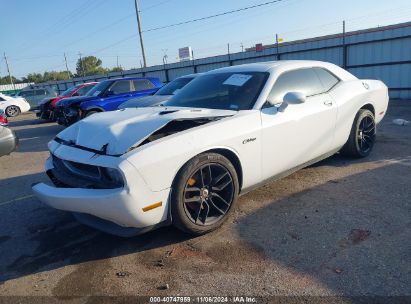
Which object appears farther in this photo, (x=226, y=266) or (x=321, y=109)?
(x=321, y=109)

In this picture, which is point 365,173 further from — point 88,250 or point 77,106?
point 77,106

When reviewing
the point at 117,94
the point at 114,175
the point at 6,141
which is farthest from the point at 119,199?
the point at 117,94

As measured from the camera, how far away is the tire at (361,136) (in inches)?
199

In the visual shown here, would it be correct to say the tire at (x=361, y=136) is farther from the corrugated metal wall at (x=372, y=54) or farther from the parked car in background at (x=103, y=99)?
the corrugated metal wall at (x=372, y=54)

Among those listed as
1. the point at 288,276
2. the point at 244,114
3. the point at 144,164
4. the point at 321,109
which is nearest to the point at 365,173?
the point at 321,109

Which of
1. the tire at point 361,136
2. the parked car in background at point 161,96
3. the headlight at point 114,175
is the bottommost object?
the tire at point 361,136

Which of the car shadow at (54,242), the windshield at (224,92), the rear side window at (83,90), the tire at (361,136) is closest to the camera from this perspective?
the car shadow at (54,242)

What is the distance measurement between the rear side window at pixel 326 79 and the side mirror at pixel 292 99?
1.09m

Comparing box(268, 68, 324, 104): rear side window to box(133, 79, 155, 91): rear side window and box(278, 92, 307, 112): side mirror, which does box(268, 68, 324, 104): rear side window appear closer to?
A: box(278, 92, 307, 112): side mirror

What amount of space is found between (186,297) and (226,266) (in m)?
0.47

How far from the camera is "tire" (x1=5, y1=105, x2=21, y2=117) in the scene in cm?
1975

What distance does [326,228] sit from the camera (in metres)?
3.32

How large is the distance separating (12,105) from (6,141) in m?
15.7

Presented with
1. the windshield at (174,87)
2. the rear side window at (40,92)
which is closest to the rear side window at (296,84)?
the windshield at (174,87)
